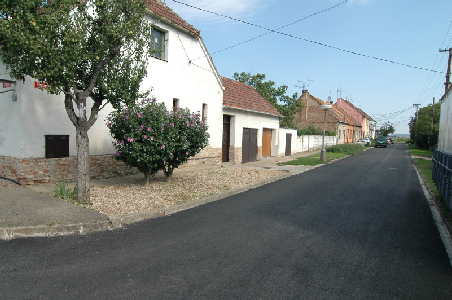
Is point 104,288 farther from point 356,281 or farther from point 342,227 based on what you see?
point 342,227

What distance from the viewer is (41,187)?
834 centimetres

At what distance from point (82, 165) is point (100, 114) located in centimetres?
386

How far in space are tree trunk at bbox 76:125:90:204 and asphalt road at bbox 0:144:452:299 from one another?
1.92 meters

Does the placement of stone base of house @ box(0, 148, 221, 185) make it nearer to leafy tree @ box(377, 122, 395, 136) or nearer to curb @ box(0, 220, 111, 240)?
curb @ box(0, 220, 111, 240)

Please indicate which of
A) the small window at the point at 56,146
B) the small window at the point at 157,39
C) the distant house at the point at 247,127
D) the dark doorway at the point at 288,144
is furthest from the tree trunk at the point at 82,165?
the dark doorway at the point at 288,144

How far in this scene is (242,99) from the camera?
1892 centimetres

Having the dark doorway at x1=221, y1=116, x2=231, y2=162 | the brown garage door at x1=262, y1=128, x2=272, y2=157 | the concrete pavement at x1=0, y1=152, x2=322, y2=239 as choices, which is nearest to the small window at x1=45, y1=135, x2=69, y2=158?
the concrete pavement at x1=0, y1=152, x2=322, y2=239

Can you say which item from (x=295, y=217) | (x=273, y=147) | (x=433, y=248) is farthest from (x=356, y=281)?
(x=273, y=147)

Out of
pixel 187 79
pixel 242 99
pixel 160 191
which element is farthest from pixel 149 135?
pixel 242 99

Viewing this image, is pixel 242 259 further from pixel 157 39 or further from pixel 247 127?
pixel 247 127

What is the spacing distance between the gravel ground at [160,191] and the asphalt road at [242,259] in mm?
872

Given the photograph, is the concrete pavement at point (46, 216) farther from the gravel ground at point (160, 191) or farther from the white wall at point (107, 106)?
the white wall at point (107, 106)

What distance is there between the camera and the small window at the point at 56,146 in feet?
29.3

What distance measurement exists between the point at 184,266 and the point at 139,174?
313 inches
